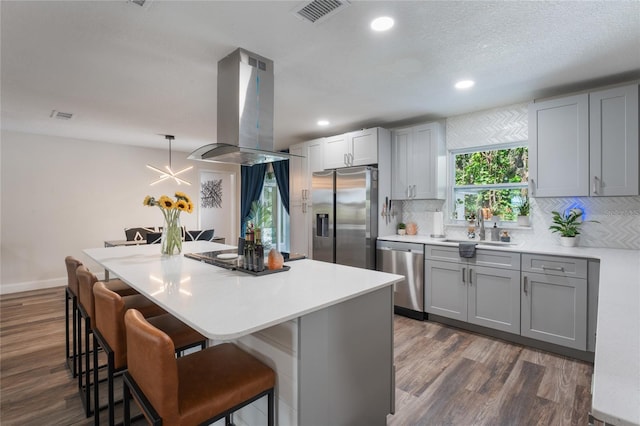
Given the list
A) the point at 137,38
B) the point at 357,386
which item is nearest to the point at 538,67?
the point at 357,386

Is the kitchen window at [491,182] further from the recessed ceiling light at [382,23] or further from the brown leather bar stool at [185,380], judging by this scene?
the brown leather bar stool at [185,380]

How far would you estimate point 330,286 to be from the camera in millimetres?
1651

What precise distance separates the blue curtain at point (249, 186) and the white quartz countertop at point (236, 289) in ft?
14.1

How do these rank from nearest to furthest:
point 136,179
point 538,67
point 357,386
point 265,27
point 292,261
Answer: point 357,386
point 265,27
point 292,261
point 538,67
point 136,179

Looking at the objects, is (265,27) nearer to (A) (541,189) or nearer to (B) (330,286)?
(B) (330,286)

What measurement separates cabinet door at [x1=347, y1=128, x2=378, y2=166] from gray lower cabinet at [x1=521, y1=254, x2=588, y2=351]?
208 centimetres

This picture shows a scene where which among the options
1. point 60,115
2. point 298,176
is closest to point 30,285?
point 60,115

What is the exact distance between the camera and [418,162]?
13.4ft

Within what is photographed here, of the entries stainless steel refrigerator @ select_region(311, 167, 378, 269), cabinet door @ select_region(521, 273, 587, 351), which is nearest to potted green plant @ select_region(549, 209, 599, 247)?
cabinet door @ select_region(521, 273, 587, 351)

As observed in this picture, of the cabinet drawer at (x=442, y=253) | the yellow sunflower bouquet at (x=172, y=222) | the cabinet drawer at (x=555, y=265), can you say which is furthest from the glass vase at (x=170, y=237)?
the cabinet drawer at (x=555, y=265)

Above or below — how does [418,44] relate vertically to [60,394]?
above

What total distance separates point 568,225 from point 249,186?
547 centimetres

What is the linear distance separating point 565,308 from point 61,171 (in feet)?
22.7

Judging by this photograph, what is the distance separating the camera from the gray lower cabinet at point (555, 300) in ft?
8.80
